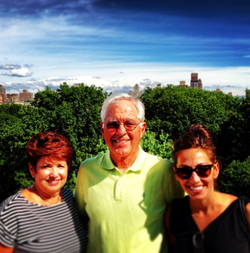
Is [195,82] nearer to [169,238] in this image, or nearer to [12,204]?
[169,238]

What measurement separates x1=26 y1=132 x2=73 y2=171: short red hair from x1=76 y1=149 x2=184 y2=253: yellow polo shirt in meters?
0.54

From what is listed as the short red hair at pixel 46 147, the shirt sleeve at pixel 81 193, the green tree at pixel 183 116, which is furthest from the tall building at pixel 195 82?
the short red hair at pixel 46 147

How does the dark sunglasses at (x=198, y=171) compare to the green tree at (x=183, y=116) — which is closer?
the dark sunglasses at (x=198, y=171)

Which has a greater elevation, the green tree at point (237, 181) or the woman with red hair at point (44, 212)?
the woman with red hair at point (44, 212)

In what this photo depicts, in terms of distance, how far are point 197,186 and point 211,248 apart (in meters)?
0.63

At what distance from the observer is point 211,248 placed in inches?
131

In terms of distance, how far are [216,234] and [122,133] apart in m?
1.56

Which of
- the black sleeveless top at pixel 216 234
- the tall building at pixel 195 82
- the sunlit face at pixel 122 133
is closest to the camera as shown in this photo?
the black sleeveless top at pixel 216 234

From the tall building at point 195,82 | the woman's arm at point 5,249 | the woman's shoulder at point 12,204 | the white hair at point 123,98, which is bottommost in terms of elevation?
the woman's arm at point 5,249

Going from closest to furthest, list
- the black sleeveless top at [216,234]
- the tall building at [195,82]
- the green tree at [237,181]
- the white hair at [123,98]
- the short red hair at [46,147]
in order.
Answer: the black sleeveless top at [216,234]
the short red hair at [46,147]
the white hair at [123,98]
the green tree at [237,181]
the tall building at [195,82]

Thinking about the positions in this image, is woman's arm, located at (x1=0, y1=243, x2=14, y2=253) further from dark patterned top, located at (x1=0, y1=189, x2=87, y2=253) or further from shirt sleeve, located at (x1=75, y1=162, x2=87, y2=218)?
shirt sleeve, located at (x1=75, y1=162, x2=87, y2=218)

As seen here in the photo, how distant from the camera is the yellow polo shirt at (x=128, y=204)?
3752 mm

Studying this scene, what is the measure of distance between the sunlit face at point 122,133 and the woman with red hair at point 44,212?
544mm

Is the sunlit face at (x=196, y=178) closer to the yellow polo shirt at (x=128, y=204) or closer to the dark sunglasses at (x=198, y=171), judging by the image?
the dark sunglasses at (x=198, y=171)
